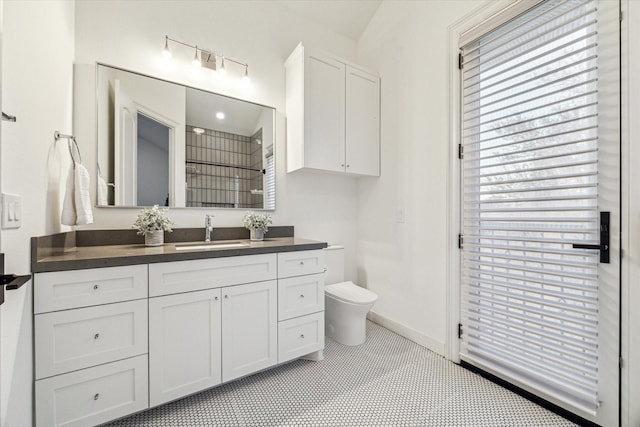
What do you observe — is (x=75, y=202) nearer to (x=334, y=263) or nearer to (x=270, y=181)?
(x=270, y=181)

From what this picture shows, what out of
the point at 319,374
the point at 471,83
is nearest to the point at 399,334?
the point at 319,374

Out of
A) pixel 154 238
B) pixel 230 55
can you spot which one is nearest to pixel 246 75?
pixel 230 55

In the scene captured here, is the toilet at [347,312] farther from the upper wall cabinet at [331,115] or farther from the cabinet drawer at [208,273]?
the upper wall cabinet at [331,115]

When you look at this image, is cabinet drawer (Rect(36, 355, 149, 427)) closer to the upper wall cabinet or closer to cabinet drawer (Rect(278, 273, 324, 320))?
cabinet drawer (Rect(278, 273, 324, 320))

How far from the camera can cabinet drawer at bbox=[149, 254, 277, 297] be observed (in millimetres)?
1419

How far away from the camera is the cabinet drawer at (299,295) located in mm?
1808

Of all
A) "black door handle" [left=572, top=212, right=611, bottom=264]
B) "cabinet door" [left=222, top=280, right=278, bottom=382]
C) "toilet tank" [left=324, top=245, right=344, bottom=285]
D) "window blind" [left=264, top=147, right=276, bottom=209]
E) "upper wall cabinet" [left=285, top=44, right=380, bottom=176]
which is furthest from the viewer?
"toilet tank" [left=324, top=245, right=344, bottom=285]

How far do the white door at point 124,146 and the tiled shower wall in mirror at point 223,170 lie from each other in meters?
0.35

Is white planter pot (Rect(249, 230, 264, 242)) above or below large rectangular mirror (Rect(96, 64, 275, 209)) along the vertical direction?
below

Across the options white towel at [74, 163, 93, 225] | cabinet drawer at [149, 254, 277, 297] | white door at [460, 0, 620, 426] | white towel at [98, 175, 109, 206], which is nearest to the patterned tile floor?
white door at [460, 0, 620, 426]

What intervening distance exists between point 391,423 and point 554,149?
171 centimetres

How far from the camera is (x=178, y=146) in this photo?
207cm

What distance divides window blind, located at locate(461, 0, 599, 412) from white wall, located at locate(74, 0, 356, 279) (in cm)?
129

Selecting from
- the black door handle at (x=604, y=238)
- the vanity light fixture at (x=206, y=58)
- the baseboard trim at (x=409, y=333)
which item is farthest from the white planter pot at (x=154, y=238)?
the black door handle at (x=604, y=238)
